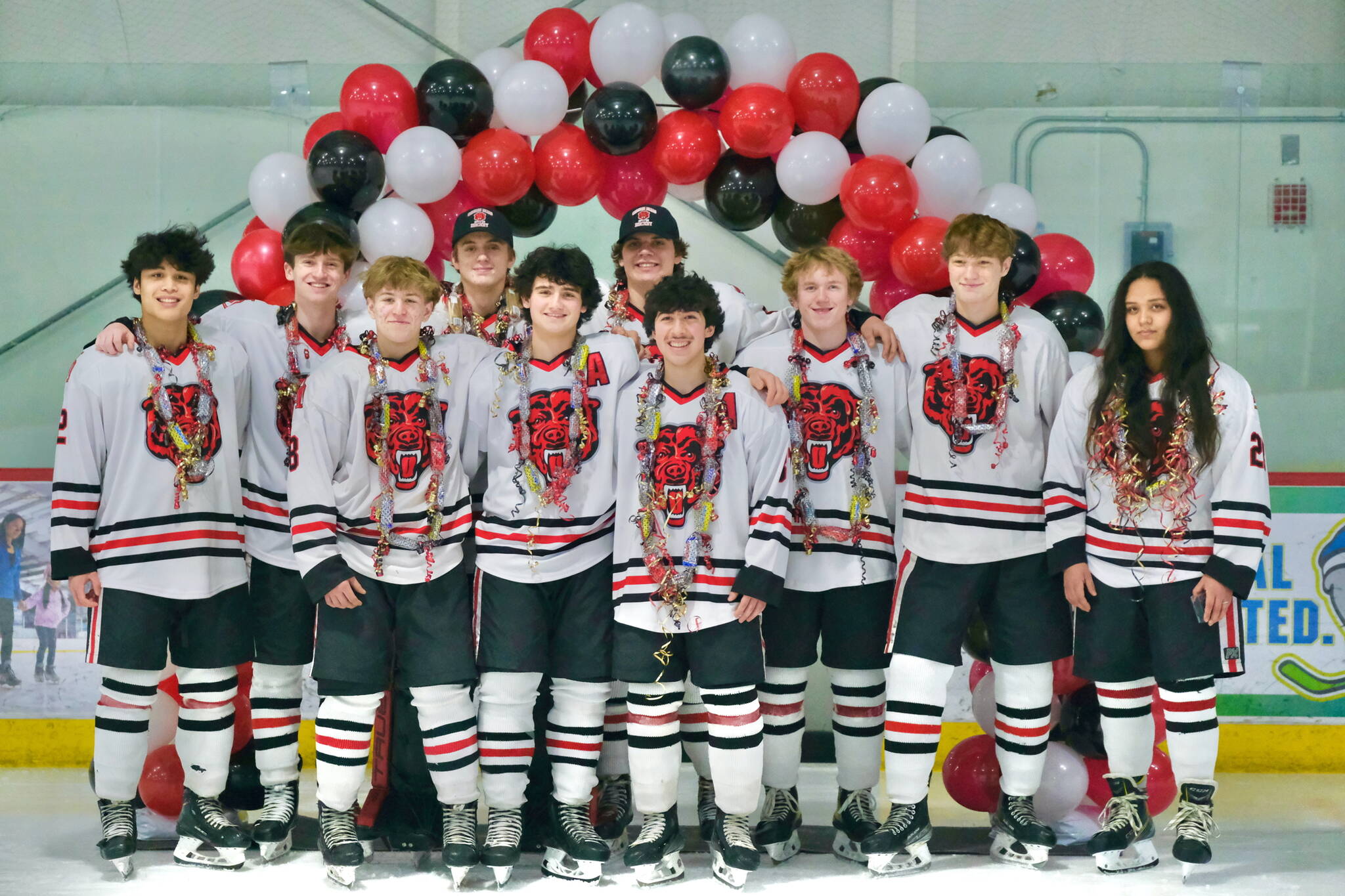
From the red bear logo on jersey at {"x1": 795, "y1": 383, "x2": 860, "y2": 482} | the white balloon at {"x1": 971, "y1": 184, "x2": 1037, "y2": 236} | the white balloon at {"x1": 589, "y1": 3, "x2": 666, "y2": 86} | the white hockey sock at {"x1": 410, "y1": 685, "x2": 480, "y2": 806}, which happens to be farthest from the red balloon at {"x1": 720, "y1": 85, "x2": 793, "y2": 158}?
the white hockey sock at {"x1": 410, "y1": 685, "x2": 480, "y2": 806}

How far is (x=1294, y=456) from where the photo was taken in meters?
4.64

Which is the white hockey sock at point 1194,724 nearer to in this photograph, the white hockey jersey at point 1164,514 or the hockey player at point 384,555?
the white hockey jersey at point 1164,514

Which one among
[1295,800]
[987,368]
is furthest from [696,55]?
[1295,800]

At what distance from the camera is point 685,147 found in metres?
3.71

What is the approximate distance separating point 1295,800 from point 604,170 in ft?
9.87

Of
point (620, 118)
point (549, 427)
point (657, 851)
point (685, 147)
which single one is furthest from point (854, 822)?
point (620, 118)

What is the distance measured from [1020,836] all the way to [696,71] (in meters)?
2.32

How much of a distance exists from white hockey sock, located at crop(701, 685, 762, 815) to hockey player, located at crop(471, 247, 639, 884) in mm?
286

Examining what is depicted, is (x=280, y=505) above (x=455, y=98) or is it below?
below

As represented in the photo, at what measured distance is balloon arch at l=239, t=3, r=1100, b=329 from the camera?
366 cm

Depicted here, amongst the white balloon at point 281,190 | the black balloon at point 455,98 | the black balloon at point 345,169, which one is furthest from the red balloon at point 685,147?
the white balloon at point 281,190

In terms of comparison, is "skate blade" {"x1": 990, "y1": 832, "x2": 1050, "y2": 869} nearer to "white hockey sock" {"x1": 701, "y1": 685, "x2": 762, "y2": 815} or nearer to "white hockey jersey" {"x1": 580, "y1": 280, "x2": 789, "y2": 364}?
"white hockey sock" {"x1": 701, "y1": 685, "x2": 762, "y2": 815}

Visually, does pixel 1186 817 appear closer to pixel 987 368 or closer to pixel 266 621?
pixel 987 368

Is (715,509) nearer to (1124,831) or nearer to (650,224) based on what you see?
(650,224)
